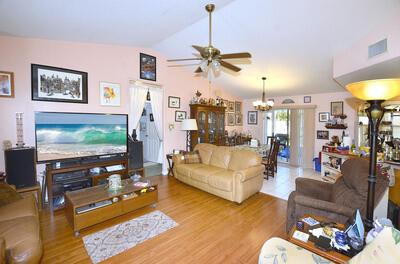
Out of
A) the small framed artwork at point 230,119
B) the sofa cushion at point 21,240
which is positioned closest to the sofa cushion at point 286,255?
the sofa cushion at point 21,240

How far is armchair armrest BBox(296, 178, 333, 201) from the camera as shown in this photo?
2.56 m

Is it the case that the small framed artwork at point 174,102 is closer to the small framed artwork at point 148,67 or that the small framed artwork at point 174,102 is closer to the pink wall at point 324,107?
the small framed artwork at point 148,67

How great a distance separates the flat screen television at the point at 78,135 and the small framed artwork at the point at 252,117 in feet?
15.9

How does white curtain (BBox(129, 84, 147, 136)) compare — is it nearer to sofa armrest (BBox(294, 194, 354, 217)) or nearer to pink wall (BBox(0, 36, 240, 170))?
pink wall (BBox(0, 36, 240, 170))

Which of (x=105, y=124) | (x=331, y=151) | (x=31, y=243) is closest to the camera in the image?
(x=31, y=243)

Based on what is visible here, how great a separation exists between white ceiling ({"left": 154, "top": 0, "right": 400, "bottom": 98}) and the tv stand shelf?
10.1ft

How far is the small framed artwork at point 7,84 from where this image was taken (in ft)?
9.62

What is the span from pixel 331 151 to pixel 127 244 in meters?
4.29

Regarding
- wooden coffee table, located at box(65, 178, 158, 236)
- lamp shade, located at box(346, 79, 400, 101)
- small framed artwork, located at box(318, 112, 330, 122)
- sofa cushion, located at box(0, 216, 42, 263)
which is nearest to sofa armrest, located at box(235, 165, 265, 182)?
wooden coffee table, located at box(65, 178, 158, 236)

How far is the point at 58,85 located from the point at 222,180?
3459mm

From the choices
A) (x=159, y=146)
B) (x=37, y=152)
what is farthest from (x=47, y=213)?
(x=159, y=146)

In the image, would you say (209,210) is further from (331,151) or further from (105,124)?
(331,151)

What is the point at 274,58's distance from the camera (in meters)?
4.07

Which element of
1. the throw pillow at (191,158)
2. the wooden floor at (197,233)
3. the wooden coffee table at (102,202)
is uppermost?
the throw pillow at (191,158)
